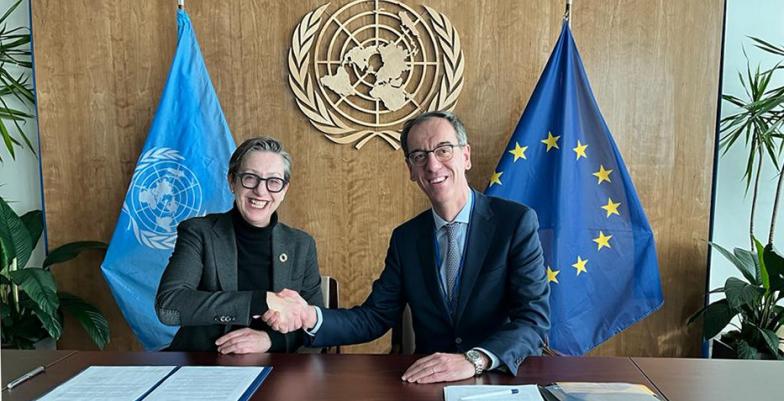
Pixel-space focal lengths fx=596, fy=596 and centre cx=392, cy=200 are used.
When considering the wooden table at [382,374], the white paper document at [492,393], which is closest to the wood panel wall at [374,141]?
the wooden table at [382,374]

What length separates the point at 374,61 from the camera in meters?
2.96

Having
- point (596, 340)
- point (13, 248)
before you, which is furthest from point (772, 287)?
point (13, 248)

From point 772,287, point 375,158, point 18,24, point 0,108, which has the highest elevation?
point 18,24

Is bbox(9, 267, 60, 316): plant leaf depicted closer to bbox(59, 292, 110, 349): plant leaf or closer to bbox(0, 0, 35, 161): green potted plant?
bbox(59, 292, 110, 349): plant leaf

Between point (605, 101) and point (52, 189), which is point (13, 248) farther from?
point (605, 101)

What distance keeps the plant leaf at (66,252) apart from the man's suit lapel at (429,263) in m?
1.85

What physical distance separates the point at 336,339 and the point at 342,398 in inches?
22.6

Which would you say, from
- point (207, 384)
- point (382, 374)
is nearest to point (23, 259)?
point (207, 384)

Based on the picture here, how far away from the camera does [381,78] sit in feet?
9.69

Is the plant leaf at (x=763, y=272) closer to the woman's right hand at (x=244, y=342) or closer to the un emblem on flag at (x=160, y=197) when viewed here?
the woman's right hand at (x=244, y=342)

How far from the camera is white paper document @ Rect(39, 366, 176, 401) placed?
1.30m

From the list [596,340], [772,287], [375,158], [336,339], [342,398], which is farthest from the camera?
[375,158]

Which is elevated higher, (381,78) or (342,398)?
(381,78)

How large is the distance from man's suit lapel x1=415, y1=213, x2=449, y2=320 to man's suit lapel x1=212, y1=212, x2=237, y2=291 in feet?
2.06
